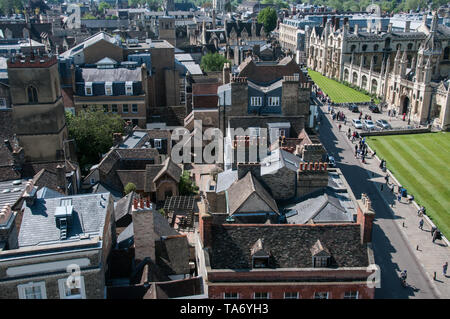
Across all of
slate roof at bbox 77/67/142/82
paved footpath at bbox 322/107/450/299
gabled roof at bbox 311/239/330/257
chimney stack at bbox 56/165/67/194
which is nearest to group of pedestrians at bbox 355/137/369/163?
paved footpath at bbox 322/107/450/299

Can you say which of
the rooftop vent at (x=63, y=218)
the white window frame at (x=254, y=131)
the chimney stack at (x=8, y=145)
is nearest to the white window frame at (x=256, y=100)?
the white window frame at (x=254, y=131)

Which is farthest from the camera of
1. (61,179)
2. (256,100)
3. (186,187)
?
(256,100)

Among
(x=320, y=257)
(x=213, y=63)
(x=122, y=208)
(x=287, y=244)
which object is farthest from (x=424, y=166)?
(x=213, y=63)

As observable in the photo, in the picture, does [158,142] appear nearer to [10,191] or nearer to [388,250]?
[10,191]

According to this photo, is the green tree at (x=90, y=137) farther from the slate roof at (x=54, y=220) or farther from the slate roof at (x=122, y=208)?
the slate roof at (x=54, y=220)

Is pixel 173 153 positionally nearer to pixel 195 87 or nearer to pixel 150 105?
pixel 195 87
